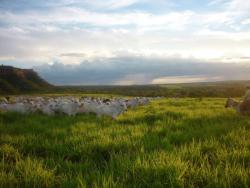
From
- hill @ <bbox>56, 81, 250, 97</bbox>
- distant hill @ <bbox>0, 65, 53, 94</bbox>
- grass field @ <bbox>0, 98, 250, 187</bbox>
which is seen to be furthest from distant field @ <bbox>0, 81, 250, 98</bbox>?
grass field @ <bbox>0, 98, 250, 187</bbox>

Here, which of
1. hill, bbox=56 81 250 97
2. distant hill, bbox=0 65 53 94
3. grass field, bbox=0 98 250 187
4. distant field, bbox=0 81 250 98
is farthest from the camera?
distant hill, bbox=0 65 53 94

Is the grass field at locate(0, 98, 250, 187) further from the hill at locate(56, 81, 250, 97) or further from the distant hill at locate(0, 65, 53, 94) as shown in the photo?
the distant hill at locate(0, 65, 53, 94)

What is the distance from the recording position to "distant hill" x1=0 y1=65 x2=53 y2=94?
219 ft

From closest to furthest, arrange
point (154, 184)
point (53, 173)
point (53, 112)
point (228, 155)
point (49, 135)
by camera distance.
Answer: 1. point (154, 184)
2. point (53, 173)
3. point (228, 155)
4. point (49, 135)
5. point (53, 112)

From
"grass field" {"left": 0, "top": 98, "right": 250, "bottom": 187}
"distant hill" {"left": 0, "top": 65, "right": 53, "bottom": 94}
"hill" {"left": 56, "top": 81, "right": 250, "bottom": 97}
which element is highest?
"distant hill" {"left": 0, "top": 65, "right": 53, "bottom": 94}

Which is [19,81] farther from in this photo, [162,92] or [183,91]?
[183,91]

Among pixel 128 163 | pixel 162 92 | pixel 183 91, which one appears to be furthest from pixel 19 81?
pixel 128 163

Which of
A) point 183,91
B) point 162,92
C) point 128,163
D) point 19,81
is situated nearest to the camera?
point 128,163

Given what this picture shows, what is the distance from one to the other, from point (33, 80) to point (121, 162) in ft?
273

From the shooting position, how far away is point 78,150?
4801 mm

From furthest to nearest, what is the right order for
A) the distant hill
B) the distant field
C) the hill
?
the distant hill
the distant field
the hill

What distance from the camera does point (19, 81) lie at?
247 ft

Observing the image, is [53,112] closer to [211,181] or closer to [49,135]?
[49,135]

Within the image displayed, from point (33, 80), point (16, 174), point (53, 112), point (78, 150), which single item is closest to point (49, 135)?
point (78, 150)
